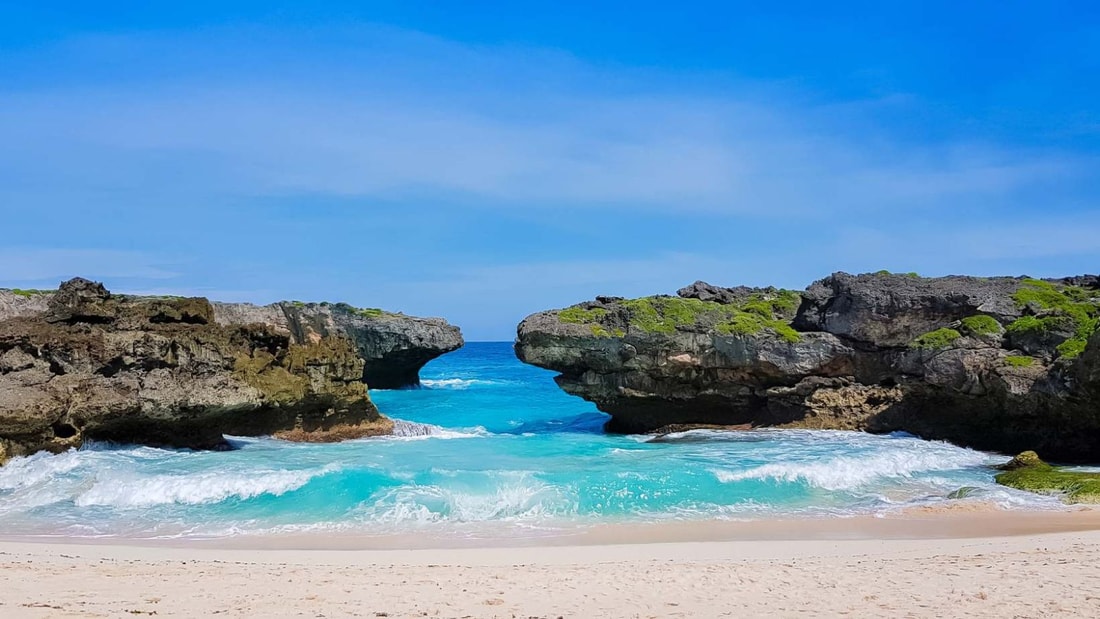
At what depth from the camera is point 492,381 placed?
205ft

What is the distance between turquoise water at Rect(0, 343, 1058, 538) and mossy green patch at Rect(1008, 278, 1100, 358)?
3.36 metres

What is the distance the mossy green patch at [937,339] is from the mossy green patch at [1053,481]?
476 centimetres

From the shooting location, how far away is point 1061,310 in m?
20.0

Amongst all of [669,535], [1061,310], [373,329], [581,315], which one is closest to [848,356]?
[1061,310]

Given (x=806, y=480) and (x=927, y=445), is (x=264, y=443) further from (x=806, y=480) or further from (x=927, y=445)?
(x=927, y=445)

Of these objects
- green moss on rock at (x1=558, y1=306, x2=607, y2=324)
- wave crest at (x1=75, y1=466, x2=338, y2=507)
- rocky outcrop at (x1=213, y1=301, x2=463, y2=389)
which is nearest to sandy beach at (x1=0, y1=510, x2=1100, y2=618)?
wave crest at (x1=75, y1=466, x2=338, y2=507)

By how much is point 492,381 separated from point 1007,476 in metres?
48.8

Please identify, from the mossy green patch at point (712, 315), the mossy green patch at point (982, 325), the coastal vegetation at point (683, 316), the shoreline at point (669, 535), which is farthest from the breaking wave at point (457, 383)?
the shoreline at point (669, 535)

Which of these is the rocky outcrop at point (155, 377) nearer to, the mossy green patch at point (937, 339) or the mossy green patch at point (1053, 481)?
the mossy green patch at point (937, 339)

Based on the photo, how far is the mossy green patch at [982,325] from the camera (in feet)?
67.3

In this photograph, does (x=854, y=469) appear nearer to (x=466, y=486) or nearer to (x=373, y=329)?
(x=466, y=486)

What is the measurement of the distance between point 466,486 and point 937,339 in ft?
44.5

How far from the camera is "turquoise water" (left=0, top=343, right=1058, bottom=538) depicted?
13.1 m

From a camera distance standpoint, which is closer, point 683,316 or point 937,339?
point 937,339
